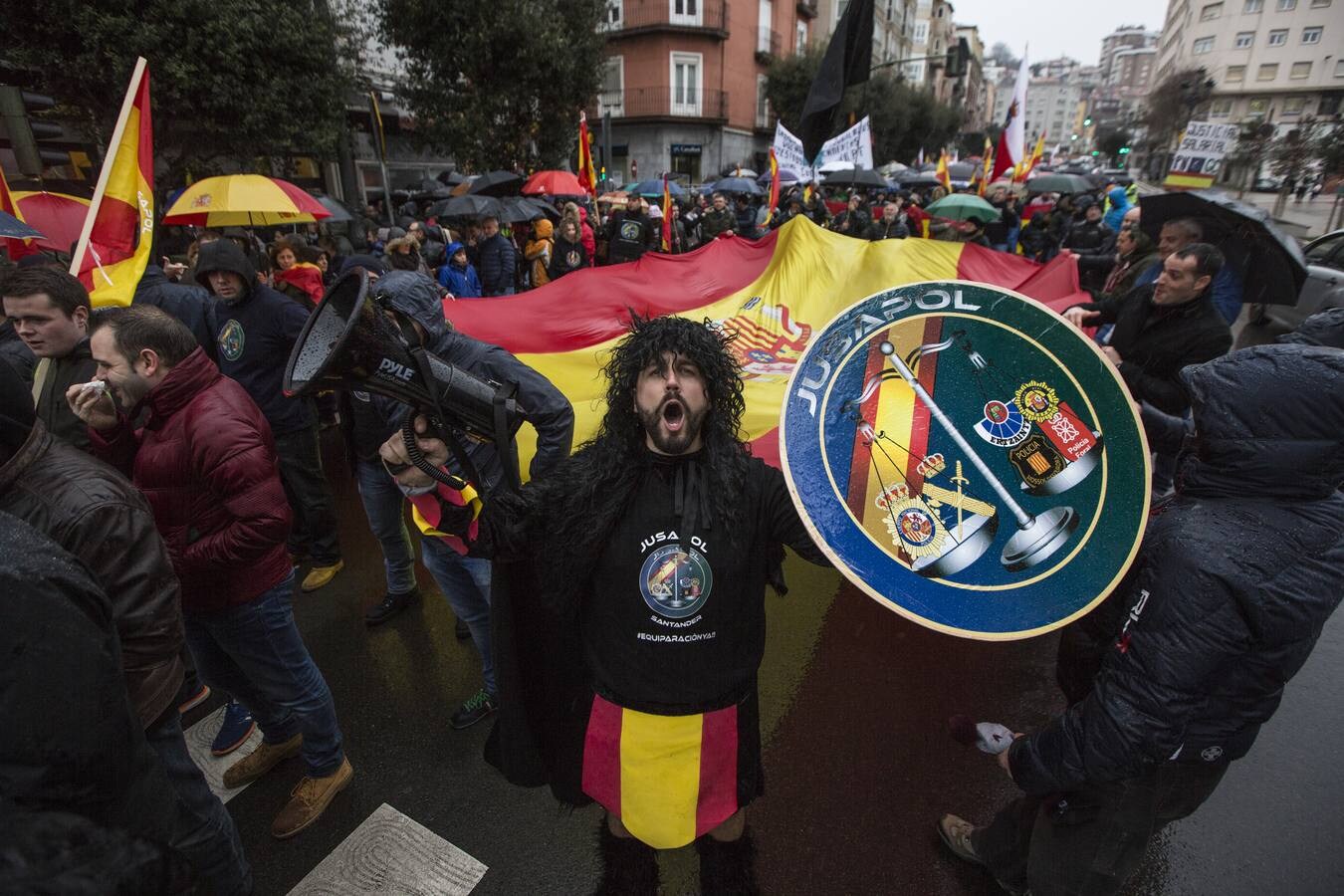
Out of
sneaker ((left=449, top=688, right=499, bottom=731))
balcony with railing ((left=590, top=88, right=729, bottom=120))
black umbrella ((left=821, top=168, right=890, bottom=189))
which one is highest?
balcony with railing ((left=590, top=88, right=729, bottom=120))

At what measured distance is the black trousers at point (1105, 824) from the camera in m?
1.69

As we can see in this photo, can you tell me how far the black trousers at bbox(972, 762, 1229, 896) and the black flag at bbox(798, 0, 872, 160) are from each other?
5.58m

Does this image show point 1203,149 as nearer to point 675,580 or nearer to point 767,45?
point 675,580

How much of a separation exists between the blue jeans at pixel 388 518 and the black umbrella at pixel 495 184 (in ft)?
28.1

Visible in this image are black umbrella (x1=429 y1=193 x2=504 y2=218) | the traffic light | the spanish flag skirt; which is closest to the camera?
the spanish flag skirt

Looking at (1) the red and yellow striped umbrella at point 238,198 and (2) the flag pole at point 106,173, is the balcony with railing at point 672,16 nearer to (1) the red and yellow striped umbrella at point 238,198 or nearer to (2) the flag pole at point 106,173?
(1) the red and yellow striped umbrella at point 238,198

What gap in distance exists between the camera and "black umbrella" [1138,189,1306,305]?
3.51 m

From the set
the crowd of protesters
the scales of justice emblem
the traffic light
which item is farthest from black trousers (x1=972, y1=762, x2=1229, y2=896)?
the traffic light

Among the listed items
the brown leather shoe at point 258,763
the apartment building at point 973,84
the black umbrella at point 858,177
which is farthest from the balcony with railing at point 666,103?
the apartment building at point 973,84

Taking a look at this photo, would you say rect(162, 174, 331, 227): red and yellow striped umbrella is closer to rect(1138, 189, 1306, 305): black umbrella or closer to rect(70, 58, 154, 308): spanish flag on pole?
rect(70, 58, 154, 308): spanish flag on pole

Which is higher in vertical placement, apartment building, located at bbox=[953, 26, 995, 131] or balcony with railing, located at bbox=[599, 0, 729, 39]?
apartment building, located at bbox=[953, 26, 995, 131]

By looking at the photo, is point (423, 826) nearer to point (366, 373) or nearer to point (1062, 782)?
point (366, 373)

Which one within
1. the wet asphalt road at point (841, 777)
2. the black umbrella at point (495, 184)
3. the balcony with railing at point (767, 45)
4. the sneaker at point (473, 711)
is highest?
the balcony with railing at point (767, 45)

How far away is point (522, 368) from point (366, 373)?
96 cm
